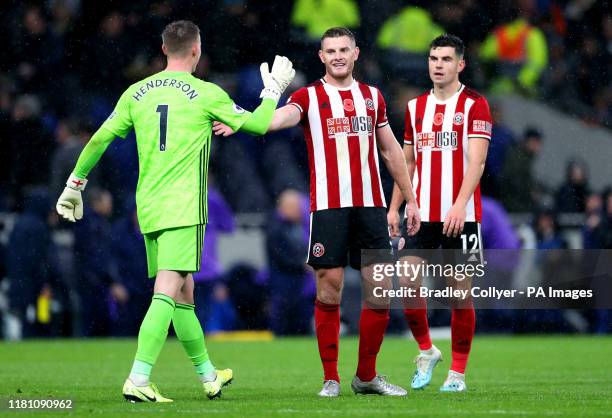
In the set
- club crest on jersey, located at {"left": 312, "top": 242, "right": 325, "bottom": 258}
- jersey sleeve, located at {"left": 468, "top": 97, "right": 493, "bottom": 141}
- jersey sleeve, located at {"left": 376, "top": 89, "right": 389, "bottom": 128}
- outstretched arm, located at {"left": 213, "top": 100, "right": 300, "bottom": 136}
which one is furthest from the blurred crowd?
outstretched arm, located at {"left": 213, "top": 100, "right": 300, "bottom": 136}

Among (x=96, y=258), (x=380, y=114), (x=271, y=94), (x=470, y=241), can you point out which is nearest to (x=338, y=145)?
(x=380, y=114)

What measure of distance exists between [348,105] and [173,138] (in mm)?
1071

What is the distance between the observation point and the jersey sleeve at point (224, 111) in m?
7.13

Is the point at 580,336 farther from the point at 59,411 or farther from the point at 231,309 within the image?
the point at 59,411

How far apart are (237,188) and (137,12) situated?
2580 mm

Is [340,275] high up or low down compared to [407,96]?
down

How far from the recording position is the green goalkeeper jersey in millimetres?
7113

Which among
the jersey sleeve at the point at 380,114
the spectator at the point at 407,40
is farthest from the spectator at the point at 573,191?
the jersey sleeve at the point at 380,114

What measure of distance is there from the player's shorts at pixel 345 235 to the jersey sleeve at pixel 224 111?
809 mm

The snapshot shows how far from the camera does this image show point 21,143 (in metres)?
15.2

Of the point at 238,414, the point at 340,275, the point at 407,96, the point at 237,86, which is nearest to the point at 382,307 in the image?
the point at 340,275

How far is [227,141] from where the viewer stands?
49.6 ft

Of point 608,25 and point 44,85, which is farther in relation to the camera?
point 608,25

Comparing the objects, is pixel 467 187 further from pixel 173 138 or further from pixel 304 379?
pixel 304 379
